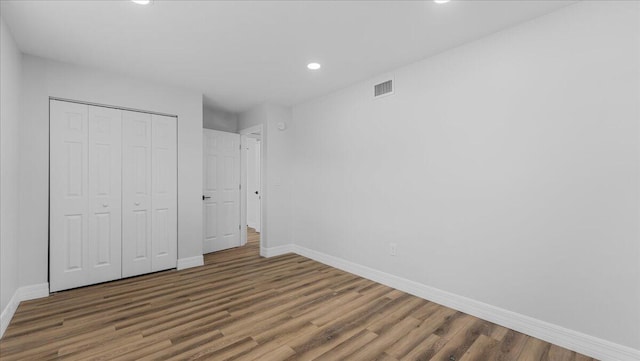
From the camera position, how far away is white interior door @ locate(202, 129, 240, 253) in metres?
4.84

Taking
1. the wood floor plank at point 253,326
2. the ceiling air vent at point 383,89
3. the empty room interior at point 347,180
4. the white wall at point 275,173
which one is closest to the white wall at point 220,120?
the white wall at point 275,173

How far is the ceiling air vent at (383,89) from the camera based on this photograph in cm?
333

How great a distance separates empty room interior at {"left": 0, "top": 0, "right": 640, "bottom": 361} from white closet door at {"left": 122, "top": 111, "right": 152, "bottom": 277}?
0.9 inches

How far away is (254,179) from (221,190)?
2.24 meters

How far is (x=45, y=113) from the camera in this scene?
303cm

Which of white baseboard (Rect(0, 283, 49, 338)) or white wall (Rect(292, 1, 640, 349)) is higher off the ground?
white wall (Rect(292, 1, 640, 349))

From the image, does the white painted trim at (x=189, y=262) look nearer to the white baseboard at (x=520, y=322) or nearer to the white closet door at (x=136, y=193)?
the white closet door at (x=136, y=193)

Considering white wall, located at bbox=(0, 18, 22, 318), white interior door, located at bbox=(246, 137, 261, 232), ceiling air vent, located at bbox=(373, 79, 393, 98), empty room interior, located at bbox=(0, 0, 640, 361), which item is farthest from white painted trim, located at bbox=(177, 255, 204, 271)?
ceiling air vent, located at bbox=(373, 79, 393, 98)

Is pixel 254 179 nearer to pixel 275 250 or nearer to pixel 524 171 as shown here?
pixel 275 250

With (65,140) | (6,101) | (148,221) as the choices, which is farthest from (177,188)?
(6,101)

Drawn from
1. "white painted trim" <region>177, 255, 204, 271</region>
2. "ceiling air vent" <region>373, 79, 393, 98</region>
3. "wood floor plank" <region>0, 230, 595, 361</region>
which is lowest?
"wood floor plank" <region>0, 230, 595, 361</region>

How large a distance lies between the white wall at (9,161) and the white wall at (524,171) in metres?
3.49

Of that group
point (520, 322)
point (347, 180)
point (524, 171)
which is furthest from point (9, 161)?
point (520, 322)

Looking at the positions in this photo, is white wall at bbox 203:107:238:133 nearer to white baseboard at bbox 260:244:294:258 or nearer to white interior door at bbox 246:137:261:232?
white interior door at bbox 246:137:261:232
